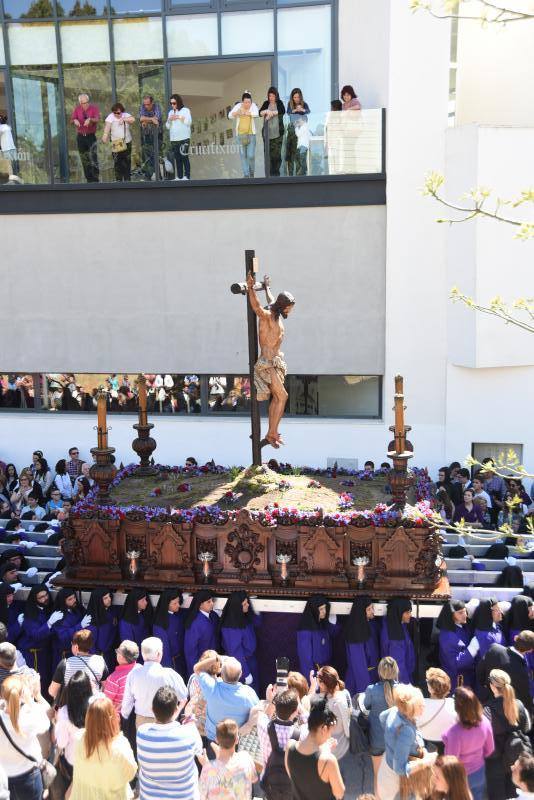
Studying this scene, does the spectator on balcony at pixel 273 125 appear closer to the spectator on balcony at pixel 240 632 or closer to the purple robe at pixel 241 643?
the spectator on balcony at pixel 240 632

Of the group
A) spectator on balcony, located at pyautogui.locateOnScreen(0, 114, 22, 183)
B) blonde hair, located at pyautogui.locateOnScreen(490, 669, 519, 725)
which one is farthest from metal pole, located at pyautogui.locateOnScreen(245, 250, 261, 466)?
spectator on balcony, located at pyautogui.locateOnScreen(0, 114, 22, 183)

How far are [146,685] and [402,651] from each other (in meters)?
2.79

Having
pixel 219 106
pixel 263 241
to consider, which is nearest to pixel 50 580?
pixel 263 241

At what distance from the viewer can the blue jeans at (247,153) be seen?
51.2 ft

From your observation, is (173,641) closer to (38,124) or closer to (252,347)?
(252,347)

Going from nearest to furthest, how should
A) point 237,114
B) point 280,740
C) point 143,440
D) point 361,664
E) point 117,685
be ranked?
point 280,740, point 117,685, point 361,664, point 143,440, point 237,114

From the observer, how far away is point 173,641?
28.2 ft

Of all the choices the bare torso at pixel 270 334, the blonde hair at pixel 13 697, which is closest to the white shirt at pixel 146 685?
the blonde hair at pixel 13 697

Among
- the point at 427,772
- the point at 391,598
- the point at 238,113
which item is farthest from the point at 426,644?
the point at 238,113

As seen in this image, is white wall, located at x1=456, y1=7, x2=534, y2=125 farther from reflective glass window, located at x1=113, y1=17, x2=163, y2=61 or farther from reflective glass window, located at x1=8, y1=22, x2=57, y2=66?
reflective glass window, located at x1=8, y1=22, x2=57, y2=66

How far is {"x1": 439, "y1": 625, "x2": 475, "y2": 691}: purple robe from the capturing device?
8039 mm

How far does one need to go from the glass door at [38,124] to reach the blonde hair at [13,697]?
12.5 metres

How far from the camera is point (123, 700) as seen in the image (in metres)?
6.78

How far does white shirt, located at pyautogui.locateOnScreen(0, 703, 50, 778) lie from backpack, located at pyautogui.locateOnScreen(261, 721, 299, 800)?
62.4 inches
